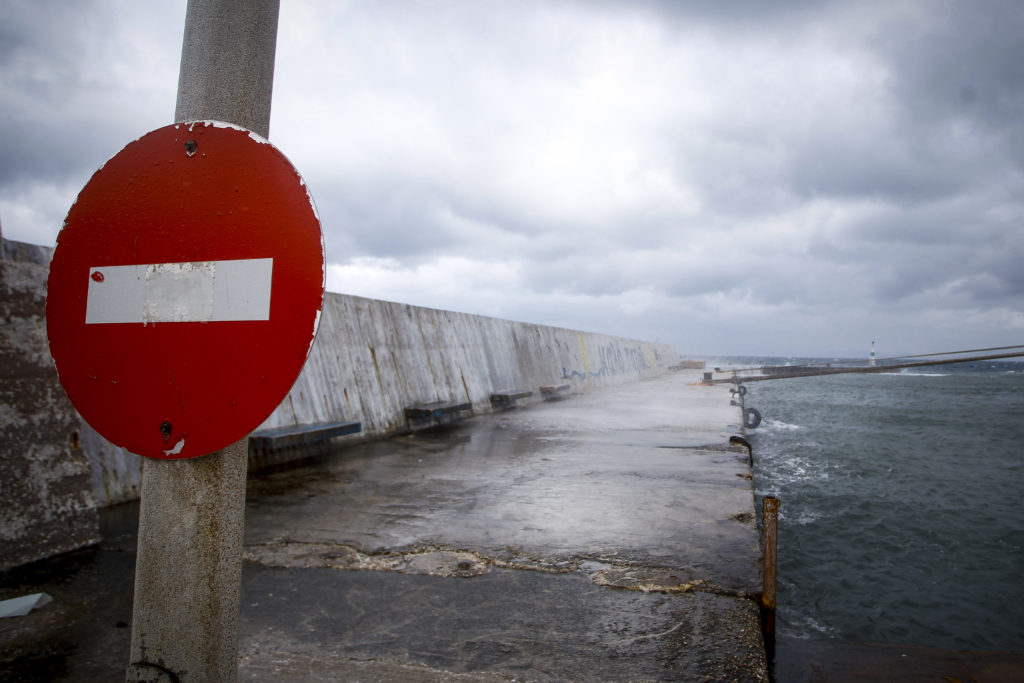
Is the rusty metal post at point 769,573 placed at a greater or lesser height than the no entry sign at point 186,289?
lesser

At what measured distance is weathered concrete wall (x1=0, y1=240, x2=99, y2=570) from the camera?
11.3 ft

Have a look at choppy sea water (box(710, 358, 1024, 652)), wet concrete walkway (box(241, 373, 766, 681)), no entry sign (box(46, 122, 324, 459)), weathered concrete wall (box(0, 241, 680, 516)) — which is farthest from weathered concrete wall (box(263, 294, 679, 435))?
choppy sea water (box(710, 358, 1024, 652))

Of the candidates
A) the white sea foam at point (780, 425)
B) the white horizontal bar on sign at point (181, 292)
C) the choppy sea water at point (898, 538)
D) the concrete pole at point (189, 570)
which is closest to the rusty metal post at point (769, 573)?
the choppy sea water at point (898, 538)

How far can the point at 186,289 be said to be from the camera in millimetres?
1393

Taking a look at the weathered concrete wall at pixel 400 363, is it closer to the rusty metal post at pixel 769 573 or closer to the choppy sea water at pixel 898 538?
the rusty metal post at pixel 769 573

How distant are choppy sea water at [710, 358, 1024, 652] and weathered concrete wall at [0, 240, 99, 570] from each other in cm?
571

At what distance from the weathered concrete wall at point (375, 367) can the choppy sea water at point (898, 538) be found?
19.0ft

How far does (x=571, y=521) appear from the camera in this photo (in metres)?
4.42

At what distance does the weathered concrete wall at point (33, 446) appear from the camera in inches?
135

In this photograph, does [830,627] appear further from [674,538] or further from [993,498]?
[993,498]

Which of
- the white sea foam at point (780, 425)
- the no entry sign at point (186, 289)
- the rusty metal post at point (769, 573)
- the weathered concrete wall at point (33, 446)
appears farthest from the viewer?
the white sea foam at point (780, 425)

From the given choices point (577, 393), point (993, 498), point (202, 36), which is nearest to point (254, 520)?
point (202, 36)

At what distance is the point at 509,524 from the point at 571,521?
0.50m

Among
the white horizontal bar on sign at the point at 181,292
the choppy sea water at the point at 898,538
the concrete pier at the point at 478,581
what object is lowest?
the choppy sea water at the point at 898,538
